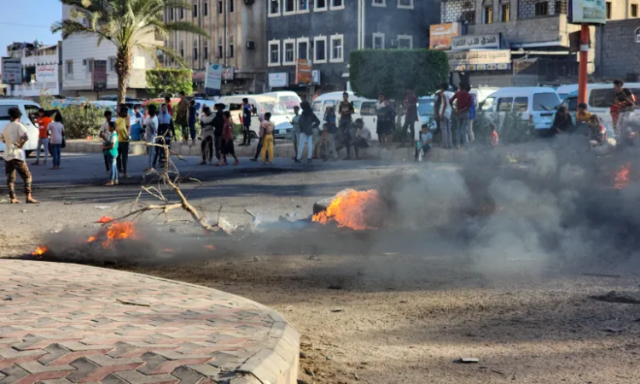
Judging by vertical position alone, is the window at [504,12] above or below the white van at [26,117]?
above

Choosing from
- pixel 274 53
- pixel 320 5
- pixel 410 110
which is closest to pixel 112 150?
pixel 410 110

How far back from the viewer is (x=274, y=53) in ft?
186

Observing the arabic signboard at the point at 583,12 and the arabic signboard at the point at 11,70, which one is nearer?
the arabic signboard at the point at 583,12

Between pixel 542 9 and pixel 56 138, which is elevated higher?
pixel 542 9

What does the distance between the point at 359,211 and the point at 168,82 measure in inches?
1832

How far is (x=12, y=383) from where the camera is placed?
3629mm

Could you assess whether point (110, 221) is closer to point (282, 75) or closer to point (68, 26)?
point (68, 26)

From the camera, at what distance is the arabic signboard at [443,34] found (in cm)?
4619

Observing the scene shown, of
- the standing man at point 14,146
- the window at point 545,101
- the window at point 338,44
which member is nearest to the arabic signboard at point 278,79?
the window at point 338,44

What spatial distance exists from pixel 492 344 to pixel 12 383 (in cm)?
287

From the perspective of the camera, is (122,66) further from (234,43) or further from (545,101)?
(234,43)

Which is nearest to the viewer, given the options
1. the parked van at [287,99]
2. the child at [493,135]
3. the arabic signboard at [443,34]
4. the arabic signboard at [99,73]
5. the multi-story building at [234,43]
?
the child at [493,135]

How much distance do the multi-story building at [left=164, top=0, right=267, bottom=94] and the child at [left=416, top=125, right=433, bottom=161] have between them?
129 feet

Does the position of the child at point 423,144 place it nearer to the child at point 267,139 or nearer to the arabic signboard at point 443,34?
the child at point 267,139
